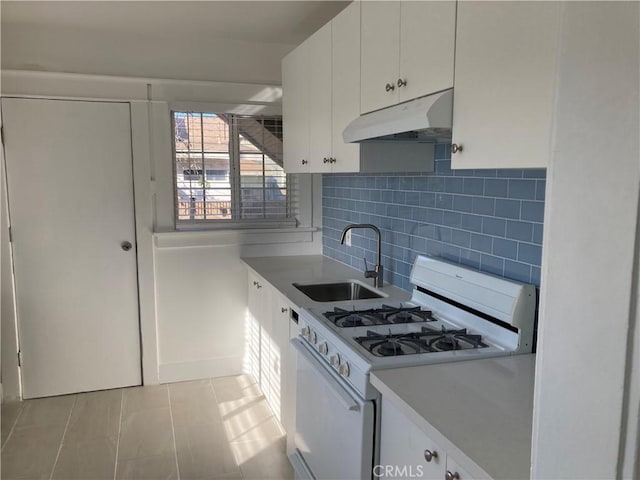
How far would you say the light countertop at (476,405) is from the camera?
1.13 metres

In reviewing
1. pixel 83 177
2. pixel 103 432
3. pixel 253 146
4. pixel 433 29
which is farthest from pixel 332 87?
pixel 103 432

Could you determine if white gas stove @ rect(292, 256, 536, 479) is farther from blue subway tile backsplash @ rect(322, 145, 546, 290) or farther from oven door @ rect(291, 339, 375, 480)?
blue subway tile backsplash @ rect(322, 145, 546, 290)

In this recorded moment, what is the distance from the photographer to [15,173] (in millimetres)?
3217

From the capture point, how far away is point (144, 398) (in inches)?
136

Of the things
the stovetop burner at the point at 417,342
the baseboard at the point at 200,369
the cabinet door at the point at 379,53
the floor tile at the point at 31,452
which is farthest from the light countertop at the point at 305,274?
the floor tile at the point at 31,452

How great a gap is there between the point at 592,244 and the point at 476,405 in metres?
0.94

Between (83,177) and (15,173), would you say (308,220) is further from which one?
(15,173)

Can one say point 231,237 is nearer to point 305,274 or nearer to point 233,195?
point 233,195

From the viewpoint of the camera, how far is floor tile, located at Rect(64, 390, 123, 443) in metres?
2.98

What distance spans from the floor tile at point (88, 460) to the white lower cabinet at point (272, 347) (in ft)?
2.95

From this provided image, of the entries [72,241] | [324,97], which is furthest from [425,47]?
[72,241]

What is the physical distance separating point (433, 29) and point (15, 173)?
2725mm

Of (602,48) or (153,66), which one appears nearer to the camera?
(602,48)

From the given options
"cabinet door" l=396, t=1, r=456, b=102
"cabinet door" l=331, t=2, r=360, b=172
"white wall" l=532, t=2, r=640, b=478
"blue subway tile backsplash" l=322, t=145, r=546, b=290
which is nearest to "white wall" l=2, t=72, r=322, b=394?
"blue subway tile backsplash" l=322, t=145, r=546, b=290
